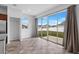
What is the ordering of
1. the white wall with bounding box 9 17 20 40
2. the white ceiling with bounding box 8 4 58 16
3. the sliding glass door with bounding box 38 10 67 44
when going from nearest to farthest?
the white ceiling with bounding box 8 4 58 16 → the sliding glass door with bounding box 38 10 67 44 → the white wall with bounding box 9 17 20 40

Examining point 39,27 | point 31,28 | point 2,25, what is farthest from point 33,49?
point 31,28

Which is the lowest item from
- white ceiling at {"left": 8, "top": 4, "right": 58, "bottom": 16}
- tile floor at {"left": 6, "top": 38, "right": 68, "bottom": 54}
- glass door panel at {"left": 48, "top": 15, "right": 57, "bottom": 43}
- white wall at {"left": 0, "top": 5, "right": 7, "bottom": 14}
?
tile floor at {"left": 6, "top": 38, "right": 68, "bottom": 54}

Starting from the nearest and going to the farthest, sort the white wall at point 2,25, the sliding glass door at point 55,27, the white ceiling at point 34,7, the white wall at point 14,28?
the white wall at point 2,25, the white ceiling at point 34,7, the sliding glass door at point 55,27, the white wall at point 14,28

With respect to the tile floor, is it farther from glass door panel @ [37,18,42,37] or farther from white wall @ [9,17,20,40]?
glass door panel @ [37,18,42,37]

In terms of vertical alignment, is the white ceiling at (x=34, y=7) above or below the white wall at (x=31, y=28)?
above

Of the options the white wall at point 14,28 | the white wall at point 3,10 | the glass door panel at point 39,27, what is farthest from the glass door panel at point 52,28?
the white wall at point 3,10

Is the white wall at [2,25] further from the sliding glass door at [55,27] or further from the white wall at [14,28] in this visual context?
the sliding glass door at [55,27]

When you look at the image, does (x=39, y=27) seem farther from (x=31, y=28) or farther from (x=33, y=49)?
(x=33, y=49)

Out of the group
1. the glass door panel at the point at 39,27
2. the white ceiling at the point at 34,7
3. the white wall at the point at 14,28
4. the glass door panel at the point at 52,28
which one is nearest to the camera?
the white ceiling at the point at 34,7

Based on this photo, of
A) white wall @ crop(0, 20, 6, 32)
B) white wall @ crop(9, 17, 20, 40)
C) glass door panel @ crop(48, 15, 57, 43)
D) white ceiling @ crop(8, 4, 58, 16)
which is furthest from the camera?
white wall @ crop(9, 17, 20, 40)

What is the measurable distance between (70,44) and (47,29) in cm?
→ 347

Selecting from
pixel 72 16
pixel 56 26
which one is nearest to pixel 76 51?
pixel 72 16

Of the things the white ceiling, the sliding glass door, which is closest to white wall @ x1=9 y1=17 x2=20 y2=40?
the white ceiling
